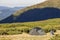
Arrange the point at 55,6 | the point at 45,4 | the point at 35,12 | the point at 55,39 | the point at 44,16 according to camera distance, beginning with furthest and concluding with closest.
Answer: the point at 45,4
the point at 55,6
the point at 35,12
the point at 44,16
the point at 55,39

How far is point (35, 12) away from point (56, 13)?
803 centimetres

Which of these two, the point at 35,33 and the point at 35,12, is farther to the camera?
the point at 35,12

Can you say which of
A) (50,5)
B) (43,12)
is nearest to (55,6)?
(50,5)

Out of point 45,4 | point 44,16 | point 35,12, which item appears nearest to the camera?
point 44,16

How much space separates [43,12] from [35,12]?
348 centimetres

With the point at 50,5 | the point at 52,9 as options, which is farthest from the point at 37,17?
the point at 50,5

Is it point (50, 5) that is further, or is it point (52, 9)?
point (50, 5)

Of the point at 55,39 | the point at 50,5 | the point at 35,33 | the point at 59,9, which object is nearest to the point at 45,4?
the point at 50,5

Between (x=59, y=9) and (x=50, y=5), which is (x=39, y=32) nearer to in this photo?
(x=59, y=9)

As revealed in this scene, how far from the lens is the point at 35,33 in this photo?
32.7 m

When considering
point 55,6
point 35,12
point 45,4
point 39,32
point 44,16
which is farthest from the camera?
point 45,4

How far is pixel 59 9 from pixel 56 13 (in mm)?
5892

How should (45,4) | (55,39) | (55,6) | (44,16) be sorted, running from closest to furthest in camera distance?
(55,39) → (44,16) → (55,6) → (45,4)

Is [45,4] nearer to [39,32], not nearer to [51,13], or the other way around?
[51,13]
